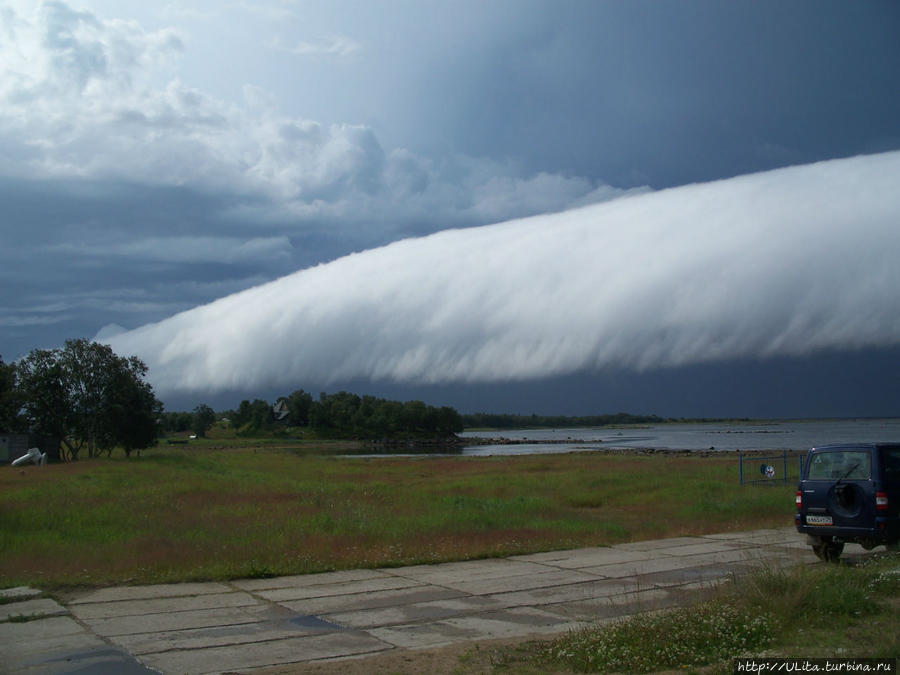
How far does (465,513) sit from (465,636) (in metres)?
13.9

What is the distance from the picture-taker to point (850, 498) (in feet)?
44.5

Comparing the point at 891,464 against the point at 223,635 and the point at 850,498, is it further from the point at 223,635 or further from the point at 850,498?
the point at 223,635

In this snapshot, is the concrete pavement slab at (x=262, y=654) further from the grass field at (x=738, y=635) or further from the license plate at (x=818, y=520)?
the license plate at (x=818, y=520)

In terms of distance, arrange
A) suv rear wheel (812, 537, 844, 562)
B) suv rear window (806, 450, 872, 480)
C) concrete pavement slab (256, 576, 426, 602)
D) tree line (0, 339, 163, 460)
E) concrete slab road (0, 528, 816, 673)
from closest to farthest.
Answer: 1. concrete slab road (0, 528, 816, 673)
2. concrete pavement slab (256, 576, 426, 602)
3. suv rear window (806, 450, 872, 480)
4. suv rear wheel (812, 537, 844, 562)
5. tree line (0, 339, 163, 460)

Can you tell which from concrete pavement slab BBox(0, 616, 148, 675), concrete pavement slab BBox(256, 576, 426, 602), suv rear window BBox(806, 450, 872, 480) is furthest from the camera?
suv rear window BBox(806, 450, 872, 480)

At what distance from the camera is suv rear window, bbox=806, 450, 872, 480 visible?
1362 centimetres

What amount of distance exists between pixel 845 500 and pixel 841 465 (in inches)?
27.4

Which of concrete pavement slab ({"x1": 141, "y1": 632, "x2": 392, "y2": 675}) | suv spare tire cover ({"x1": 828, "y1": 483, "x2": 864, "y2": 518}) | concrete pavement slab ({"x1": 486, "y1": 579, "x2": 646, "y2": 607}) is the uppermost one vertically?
suv spare tire cover ({"x1": 828, "y1": 483, "x2": 864, "y2": 518})

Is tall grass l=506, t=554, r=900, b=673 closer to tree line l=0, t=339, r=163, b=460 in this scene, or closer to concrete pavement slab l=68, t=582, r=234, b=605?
concrete pavement slab l=68, t=582, r=234, b=605

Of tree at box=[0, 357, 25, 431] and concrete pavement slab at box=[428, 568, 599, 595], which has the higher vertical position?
tree at box=[0, 357, 25, 431]

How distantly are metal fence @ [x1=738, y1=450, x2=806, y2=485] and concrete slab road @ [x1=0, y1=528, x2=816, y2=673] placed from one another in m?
15.3

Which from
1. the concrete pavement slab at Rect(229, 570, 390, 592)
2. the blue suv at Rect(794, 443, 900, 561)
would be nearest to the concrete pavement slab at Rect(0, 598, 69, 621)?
the concrete pavement slab at Rect(229, 570, 390, 592)

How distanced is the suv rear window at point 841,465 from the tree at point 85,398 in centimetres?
7493

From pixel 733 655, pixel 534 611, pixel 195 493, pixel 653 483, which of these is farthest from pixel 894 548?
pixel 195 493
